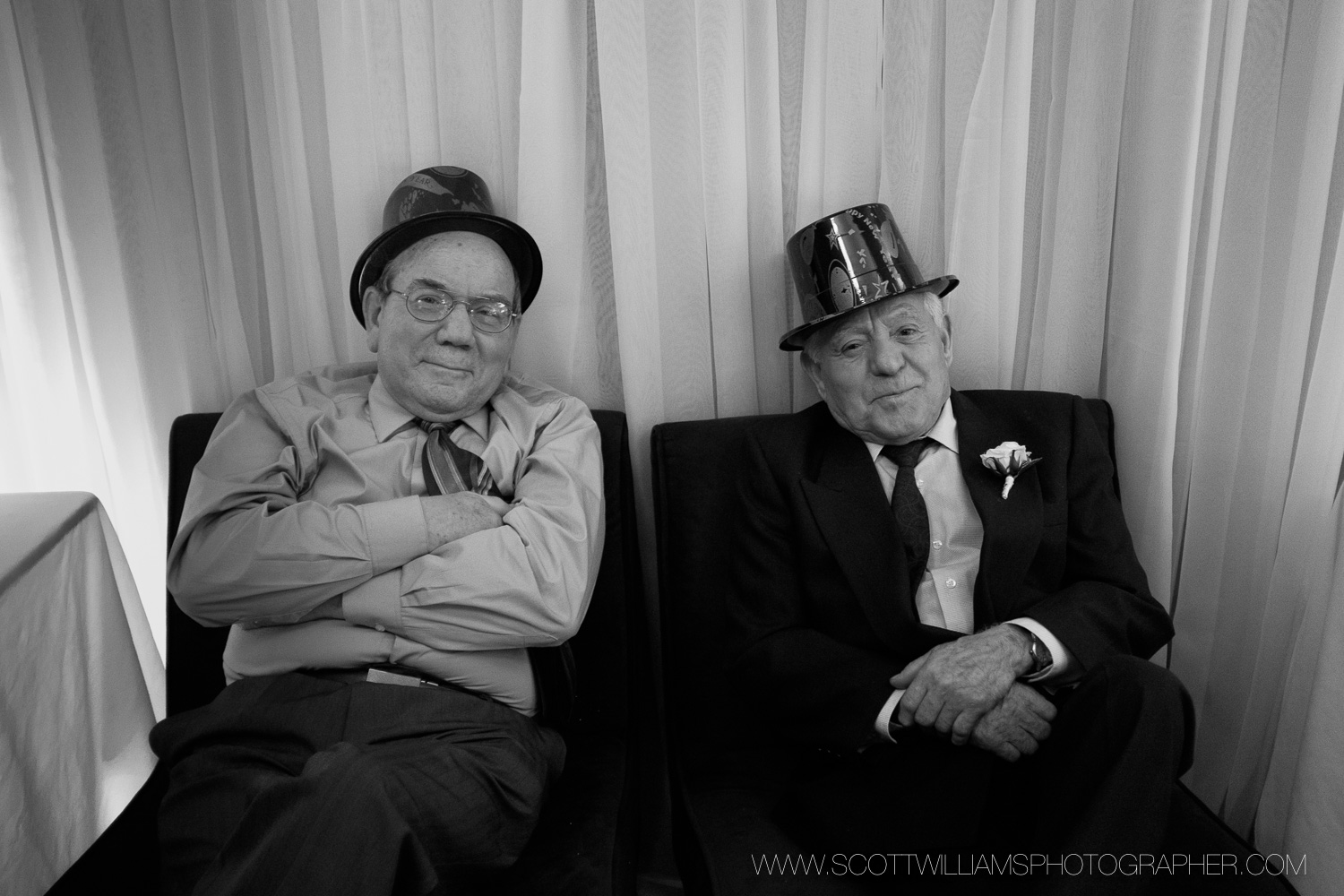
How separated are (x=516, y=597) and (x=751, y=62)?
Result: 1204 millimetres

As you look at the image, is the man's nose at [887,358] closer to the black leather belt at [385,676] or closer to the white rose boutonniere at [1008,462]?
the white rose boutonniere at [1008,462]

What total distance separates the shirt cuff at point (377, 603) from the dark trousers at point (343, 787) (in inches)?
4.3

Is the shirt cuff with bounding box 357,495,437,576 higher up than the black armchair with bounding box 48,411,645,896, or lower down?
higher up

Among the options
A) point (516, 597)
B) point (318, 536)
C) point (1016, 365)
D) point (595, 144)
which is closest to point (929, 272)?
point (1016, 365)

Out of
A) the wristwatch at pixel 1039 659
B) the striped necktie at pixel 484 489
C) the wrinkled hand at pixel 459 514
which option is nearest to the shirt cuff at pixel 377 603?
the wrinkled hand at pixel 459 514

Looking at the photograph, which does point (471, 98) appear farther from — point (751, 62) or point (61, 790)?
point (61, 790)

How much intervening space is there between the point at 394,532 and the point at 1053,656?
1.10 meters

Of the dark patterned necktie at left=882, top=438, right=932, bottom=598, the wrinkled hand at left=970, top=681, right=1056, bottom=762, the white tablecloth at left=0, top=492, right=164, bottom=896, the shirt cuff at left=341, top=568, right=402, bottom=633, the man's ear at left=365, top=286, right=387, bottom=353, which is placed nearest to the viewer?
the white tablecloth at left=0, top=492, right=164, bottom=896

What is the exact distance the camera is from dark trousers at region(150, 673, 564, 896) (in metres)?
1.15

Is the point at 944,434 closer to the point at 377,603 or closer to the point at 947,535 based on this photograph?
the point at 947,535

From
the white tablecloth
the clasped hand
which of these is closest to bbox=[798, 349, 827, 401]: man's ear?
the clasped hand

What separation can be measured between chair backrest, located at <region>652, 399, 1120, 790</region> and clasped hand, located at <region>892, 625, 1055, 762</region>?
1.41ft

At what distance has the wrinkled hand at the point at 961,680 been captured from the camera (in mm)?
1433

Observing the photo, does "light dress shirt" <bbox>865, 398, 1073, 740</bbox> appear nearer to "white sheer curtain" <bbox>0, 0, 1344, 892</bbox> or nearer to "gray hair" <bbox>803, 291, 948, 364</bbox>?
"gray hair" <bbox>803, 291, 948, 364</bbox>
